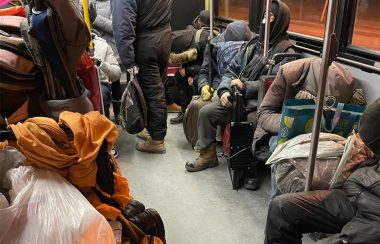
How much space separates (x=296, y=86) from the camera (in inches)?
82.4

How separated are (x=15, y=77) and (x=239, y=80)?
5.81 feet

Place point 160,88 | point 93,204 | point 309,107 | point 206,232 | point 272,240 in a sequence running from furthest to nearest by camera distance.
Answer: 1. point 160,88
2. point 206,232
3. point 309,107
4. point 272,240
5. point 93,204

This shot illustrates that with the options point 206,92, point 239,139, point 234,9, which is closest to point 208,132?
point 239,139

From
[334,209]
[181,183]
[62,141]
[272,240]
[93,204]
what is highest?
[62,141]

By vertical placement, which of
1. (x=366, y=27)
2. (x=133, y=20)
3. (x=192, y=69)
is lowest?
(x=192, y=69)

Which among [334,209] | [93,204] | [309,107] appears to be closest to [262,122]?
[309,107]

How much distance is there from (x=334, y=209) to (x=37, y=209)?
1.17 m

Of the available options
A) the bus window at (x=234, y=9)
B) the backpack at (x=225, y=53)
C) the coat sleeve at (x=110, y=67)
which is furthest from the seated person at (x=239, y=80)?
the bus window at (x=234, y=9)

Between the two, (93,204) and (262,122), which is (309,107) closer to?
(262,122)

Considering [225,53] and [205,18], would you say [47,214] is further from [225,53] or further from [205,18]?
[205,18]

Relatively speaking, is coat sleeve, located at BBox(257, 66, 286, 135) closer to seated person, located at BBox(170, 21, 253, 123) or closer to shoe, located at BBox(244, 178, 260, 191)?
shoe, located at BBox(244, 178, 260, 191)

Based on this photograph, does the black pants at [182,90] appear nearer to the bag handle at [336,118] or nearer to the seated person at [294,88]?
the seated person at [294,88]

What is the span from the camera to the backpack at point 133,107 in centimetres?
287

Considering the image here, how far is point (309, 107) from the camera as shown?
72.2 inches
